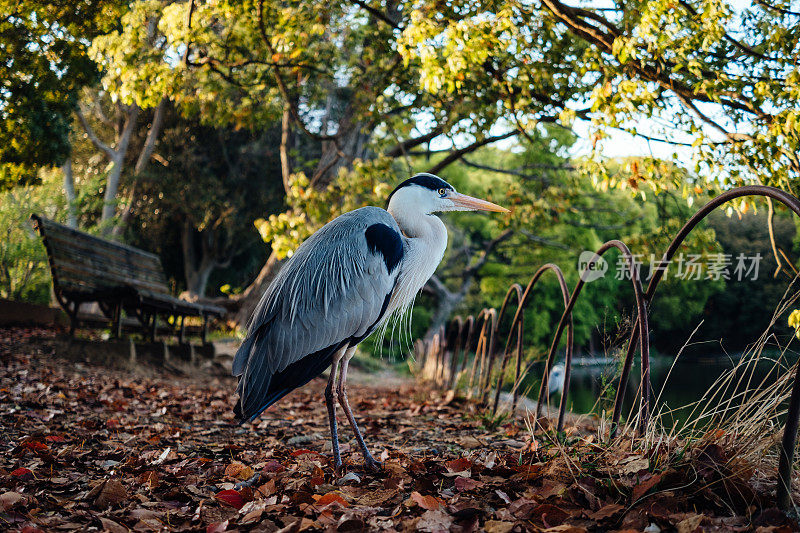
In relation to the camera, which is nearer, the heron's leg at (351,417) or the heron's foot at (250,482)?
the heron's foot at (250,482)

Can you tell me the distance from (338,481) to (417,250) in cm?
141

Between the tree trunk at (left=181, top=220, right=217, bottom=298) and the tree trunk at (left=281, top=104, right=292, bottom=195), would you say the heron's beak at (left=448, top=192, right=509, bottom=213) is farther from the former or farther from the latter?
the tree trunk at (left=181, top=220, right=217, bottom=298)

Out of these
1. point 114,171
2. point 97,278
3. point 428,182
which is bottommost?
point 97,278

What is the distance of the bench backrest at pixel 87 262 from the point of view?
710cm

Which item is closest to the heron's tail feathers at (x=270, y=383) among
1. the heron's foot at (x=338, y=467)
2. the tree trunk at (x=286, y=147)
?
the heron's foot at (x=338, y=467)

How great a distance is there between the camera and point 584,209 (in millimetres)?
17781

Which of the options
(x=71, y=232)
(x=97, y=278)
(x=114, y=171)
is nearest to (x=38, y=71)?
(x=71, y=232)

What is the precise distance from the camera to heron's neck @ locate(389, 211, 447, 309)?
3537mm

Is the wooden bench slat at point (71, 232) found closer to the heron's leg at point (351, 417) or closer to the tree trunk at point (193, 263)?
the heron's leg at point (351, 417)

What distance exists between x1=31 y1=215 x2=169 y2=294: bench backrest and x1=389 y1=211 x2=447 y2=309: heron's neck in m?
4.96

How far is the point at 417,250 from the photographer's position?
140 inches

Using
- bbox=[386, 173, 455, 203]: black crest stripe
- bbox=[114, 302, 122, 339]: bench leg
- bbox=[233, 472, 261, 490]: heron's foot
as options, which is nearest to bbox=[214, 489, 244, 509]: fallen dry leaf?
bbox=[233, 472, 261, 490]: heron's foot

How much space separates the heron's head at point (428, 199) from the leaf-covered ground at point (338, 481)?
1.51 meters

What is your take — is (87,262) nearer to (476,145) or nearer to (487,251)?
(476,145)
